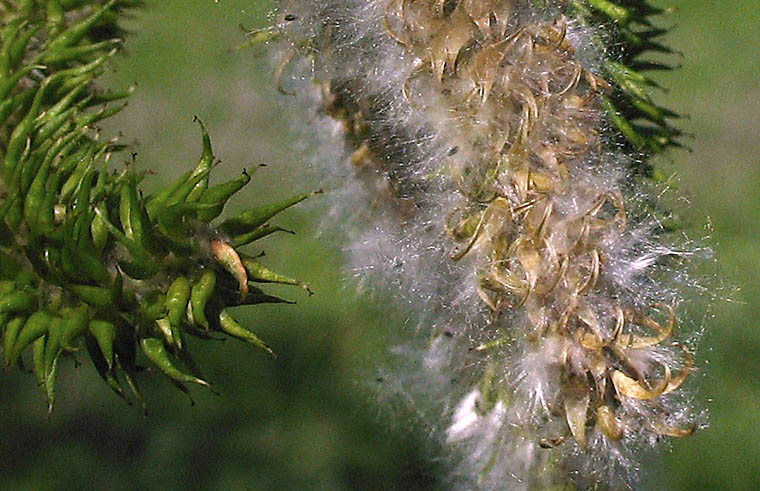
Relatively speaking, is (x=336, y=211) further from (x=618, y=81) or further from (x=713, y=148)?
(x=713, y=148)

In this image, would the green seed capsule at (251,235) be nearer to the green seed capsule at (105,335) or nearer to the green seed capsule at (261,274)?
the green seed capsule at (261,274)

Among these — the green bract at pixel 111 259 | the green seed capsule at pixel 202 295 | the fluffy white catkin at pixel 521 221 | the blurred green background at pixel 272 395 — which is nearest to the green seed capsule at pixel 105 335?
the green bract at pixel 111 259

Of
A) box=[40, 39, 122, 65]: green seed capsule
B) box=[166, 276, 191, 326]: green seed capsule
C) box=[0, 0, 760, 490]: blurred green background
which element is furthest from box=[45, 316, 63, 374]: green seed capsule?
box=[0, 0, 760, 490]: blurred green background

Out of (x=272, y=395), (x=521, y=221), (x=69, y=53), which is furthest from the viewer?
(x=272, y=395)

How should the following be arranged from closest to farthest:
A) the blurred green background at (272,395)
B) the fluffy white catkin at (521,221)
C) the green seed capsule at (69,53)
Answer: the fluffy white catkin at (521,221) → the green seed capsule at (69,53) → the blurred green background at (272,395)

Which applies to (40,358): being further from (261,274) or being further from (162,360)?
(261,274)

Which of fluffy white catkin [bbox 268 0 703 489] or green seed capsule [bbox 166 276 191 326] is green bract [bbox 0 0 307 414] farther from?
fluffy white catkin [bbox 268 0 703 489]

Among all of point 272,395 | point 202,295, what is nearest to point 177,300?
point 202,295
